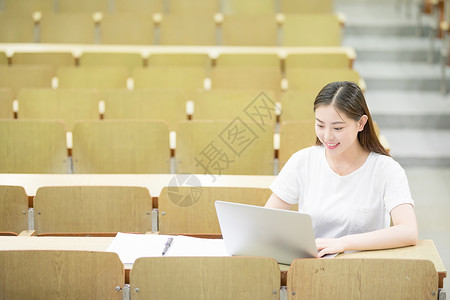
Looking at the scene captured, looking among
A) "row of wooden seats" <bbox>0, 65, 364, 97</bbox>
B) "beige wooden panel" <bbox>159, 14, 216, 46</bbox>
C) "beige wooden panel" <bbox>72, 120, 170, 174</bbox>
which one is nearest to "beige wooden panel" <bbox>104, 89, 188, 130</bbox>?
"row of wooden seats" <bbox>0, 65, 364, 97</bbox>

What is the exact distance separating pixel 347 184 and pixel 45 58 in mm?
3284

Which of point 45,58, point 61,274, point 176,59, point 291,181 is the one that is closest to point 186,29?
point 176,59

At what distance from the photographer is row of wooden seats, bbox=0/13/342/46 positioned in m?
5.22

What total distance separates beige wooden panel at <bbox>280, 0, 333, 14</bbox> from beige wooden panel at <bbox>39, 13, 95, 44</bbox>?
1806 mm

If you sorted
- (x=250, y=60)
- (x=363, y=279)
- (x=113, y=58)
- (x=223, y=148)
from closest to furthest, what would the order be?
(x=363, y=279) → (x=223, y=148) → (x=250, y=60) → (x=113, y=58)

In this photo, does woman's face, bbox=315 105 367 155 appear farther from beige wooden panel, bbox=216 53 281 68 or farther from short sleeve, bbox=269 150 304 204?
beige wooden panel, bbox=216 53 281 68

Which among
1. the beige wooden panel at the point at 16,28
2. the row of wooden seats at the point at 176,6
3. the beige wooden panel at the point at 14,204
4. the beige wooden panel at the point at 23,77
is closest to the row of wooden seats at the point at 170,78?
the beige wooden panel at the point at 23,77

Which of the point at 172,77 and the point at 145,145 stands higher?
the point at 172,77

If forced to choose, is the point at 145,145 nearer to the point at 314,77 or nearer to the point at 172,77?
the point at 172,77

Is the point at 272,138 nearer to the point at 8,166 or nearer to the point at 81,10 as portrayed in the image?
the point at 8,166

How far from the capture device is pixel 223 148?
3.34m

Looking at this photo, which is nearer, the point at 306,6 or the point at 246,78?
the point at 246,78

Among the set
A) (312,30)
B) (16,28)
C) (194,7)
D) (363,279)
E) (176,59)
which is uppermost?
(194,7)

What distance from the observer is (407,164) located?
4.39 metres
